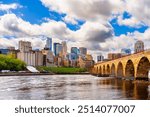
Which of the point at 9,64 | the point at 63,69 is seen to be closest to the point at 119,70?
the point at 9,64

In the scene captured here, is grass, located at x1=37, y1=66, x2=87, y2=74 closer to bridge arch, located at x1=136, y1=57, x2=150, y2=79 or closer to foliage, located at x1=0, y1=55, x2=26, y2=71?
foliage, located at x1=0, y1=55, x2=26, y2=71

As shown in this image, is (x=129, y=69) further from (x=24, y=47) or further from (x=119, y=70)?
(x=24, y=47)

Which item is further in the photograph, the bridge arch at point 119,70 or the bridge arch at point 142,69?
the bridge arch at point 119,70

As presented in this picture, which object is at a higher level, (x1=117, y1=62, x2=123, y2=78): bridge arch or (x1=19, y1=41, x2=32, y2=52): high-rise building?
(x1=19, y1=41, x2=32, y2=52): high-rise building

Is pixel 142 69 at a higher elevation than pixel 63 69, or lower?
lower

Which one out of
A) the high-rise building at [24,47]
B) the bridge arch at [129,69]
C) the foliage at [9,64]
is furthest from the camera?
the high-rise building at [24,47]

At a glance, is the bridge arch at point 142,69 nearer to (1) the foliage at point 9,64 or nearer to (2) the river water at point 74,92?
(2) the river water at point 74,92

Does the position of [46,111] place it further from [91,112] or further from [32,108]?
[91,112]

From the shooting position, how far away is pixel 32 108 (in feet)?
37.3

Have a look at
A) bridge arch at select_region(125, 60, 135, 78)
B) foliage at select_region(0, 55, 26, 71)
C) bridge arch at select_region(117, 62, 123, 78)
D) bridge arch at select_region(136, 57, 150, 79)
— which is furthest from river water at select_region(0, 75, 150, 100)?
foliage at select_region(0, 55, 26, 71)

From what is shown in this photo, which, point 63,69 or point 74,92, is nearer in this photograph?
point 74,92

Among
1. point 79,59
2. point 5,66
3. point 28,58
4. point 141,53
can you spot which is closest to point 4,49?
point 28,58

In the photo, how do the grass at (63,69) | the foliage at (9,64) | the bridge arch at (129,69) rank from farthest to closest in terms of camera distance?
the grass at (63,69)
the foliage at (9,64)
the bridge arch at (129,69)

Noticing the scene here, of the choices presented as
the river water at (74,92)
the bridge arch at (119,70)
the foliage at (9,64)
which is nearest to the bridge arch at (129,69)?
the bridge arch at (119,70)
